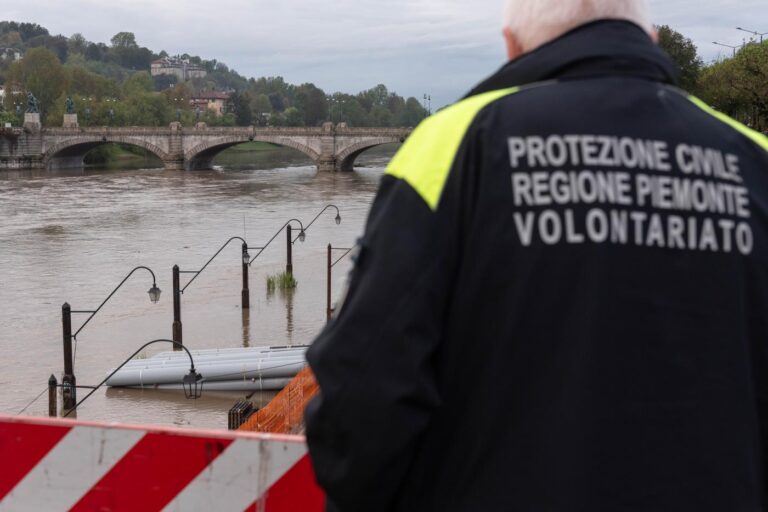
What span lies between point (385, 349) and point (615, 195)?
420 millimetres

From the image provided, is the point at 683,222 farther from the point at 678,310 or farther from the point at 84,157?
the point at 84,157

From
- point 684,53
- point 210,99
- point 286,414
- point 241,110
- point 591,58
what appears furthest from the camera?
point 210,99

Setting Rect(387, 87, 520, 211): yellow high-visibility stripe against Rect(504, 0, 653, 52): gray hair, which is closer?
Rect(387, 87, 520, 211): yellow high-visibility stripe

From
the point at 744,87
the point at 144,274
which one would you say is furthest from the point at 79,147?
the point at 744,87

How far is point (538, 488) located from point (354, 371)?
0.34 metres

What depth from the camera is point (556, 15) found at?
5.81 ft

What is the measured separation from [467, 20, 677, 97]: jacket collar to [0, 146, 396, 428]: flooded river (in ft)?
43.1

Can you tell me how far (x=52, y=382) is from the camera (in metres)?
13.6

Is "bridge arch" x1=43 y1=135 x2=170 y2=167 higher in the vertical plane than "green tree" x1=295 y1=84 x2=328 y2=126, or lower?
lower

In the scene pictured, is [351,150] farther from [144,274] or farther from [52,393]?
[52,393]

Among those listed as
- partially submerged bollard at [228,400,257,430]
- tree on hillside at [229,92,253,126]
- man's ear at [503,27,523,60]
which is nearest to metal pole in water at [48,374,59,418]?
partially submerged bollard at [228,400,257,430]

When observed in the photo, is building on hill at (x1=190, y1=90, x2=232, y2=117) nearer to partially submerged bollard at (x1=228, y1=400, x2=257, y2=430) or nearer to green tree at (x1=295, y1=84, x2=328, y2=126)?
green tree at (x1=295, y1=84, x2=328, y2=126)

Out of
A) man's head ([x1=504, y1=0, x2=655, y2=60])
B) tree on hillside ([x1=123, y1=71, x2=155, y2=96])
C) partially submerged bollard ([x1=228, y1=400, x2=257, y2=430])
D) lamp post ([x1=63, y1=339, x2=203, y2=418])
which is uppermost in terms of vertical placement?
tree on hillside ([x1=123, y1=71, x2=155, y2=96])

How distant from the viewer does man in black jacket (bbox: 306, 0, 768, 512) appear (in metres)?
1.64
